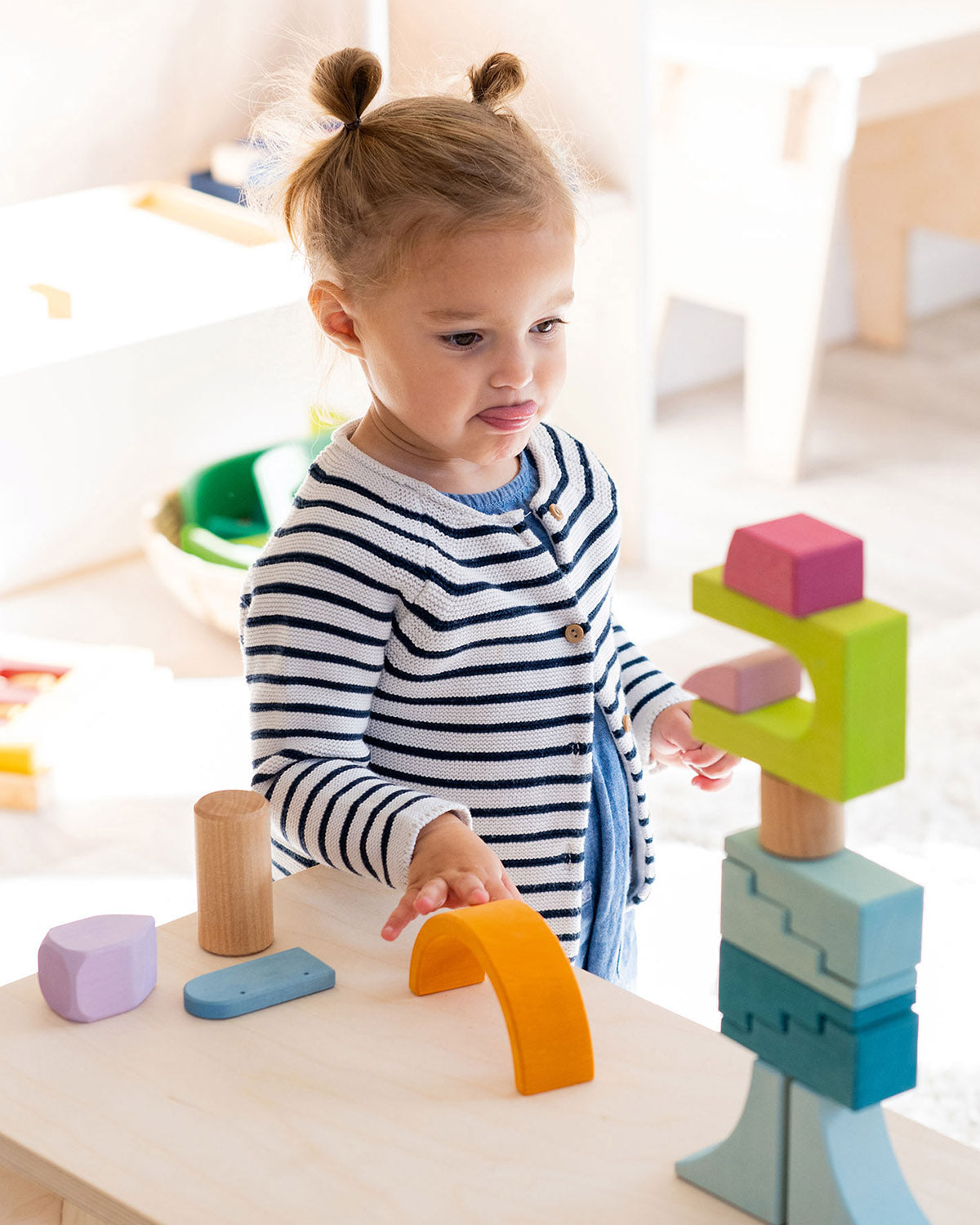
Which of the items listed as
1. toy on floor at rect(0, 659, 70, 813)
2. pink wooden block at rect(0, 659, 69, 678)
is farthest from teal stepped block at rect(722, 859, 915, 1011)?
pink wooden block at rect(0, 659, 69, 678)

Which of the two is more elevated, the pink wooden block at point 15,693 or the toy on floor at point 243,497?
the toy on floor at point 243,497

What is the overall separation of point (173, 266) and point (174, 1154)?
1.19 meters

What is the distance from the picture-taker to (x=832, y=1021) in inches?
20.3

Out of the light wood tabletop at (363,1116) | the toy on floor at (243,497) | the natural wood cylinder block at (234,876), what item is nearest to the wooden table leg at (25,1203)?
the light wood tabletop at (363,1116)

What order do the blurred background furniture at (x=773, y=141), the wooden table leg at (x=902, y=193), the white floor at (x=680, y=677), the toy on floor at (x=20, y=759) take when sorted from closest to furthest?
the white floor at (x=680, y=677) < the toy on floor at (x=20, y=759) < the blurred background furniture at (x=773, y=141) < the wooden table leg at (x=902, y=193)

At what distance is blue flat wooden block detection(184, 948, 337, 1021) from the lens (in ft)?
2.14

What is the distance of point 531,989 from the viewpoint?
2.01ft

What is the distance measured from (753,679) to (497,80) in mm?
471

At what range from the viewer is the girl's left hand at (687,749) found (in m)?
0.92

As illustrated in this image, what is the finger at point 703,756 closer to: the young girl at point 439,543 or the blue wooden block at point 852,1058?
the young girl at point 439,543

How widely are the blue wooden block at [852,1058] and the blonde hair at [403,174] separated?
0.42 meters

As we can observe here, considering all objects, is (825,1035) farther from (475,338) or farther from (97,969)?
(475,338)

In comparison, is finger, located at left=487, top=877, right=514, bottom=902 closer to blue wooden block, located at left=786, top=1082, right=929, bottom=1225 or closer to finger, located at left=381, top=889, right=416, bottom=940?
finger, located at left=381, top=889, right=416, bottom=940

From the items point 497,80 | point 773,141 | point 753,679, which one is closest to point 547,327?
point 497,80
